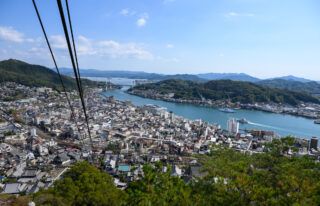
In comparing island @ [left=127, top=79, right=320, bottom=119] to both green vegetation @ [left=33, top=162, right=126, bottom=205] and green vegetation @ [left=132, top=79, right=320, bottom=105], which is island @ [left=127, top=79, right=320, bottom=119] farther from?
green vegetation @ [left=33, top=162, right=126, bottom=205]

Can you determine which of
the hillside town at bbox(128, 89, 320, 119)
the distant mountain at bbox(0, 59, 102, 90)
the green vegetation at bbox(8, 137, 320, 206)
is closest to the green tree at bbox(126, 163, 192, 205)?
the green vegetation at bbox(8, 137, 320, 206)

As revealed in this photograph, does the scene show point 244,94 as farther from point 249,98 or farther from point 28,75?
point 28,75

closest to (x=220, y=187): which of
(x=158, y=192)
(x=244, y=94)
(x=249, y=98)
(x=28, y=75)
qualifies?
(x=158, y=192)

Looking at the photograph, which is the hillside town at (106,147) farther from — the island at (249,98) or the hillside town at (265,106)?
the island at (249,98)

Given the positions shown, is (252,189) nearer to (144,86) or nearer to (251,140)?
(251,140)

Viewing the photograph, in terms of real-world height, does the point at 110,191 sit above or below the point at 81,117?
above

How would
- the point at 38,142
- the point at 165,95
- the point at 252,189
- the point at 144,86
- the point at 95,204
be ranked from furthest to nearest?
1. the point at 144,86
2. the point at 165,95
3. the point at 38,142
4. the point at 95,204
5. the point at 252,189

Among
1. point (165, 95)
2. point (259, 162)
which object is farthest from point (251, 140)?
point (165, 95)

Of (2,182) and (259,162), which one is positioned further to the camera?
(2,182)
